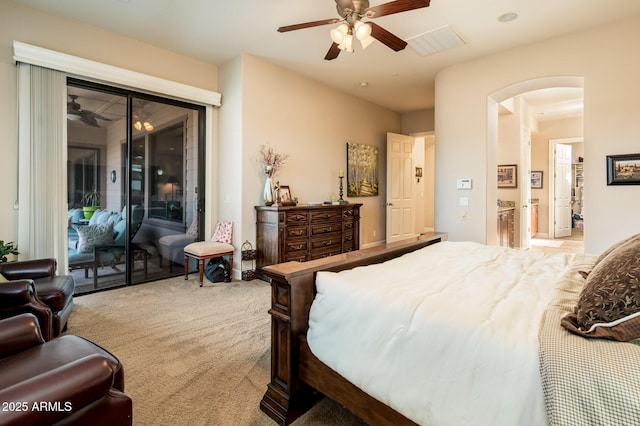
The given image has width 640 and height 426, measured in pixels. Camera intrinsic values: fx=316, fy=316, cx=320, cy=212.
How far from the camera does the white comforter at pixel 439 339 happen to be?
1.01 metres

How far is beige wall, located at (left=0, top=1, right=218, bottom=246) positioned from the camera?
3.17 meters

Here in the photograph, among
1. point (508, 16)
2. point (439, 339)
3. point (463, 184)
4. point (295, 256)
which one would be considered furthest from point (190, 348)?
point (508, 16)

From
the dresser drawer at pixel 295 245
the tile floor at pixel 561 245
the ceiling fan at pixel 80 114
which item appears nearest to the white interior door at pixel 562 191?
the tile floor at pixel 561 245

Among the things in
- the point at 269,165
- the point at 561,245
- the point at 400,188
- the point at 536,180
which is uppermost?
the point at 536,180

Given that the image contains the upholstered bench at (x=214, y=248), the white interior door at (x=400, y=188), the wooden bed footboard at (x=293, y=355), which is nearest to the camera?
the wooden bed footboard at (x=293, y=355)

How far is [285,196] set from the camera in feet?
15.8

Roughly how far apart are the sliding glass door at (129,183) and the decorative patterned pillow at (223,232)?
0.37 meters

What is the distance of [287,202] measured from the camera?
4695 millimetres

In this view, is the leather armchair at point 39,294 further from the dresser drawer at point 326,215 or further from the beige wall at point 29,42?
the dresser drawer at point 326,215

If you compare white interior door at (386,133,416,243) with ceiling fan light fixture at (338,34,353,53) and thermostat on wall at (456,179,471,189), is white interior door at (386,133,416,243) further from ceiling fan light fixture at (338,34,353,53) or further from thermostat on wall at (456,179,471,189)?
ceiling fan light fixture at (338,34,353,53)

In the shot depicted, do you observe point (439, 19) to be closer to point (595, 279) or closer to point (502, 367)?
point (595, 279)

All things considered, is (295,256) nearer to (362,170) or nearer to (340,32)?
(362,170)

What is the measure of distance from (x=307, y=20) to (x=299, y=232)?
103 inches

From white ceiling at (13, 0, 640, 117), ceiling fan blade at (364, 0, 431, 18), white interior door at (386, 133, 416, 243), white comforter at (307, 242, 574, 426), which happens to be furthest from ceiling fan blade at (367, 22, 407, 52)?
white interior door at (386, 133, 416, 243)
